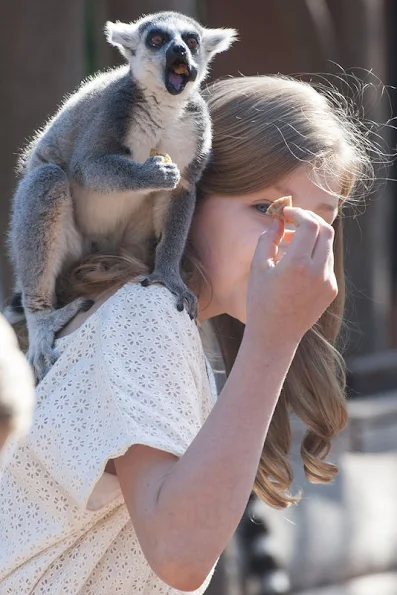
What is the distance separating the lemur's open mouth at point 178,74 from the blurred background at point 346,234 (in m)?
0.62

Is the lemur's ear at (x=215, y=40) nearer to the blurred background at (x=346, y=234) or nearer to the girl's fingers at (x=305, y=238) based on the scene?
the blurred background at (x=346, y=234)

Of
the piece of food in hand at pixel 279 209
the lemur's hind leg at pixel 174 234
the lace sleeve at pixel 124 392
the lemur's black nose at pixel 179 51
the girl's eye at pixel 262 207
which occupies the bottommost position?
the lemur's hind leg at pixel 174 234

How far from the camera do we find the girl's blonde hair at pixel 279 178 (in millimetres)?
2029

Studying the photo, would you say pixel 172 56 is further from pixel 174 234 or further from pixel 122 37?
pixel 174 234

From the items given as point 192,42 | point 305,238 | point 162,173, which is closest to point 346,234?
point 192,42

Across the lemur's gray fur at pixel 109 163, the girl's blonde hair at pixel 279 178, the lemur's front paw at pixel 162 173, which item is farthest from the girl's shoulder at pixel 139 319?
the lemur's gray fur at pixel 109 163

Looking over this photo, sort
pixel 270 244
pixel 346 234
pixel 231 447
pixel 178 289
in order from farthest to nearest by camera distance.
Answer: pixel 346 234 → pixel 178 289 → pixel 270 244 → pixel 231 447

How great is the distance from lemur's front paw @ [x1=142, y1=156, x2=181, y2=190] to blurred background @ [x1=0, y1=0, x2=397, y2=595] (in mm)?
543

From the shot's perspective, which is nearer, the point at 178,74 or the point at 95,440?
the point at 95,440

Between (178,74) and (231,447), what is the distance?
1590mm

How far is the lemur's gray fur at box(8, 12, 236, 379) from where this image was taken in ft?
8.71

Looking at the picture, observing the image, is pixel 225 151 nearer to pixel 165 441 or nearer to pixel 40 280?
pixel 40 280

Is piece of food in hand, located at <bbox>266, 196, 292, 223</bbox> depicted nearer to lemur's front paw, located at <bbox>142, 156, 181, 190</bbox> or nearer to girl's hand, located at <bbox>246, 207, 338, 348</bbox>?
girl's hand, located at <bbox>246, 207, 338, 348</bbox>

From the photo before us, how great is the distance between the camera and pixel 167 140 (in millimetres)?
2750
